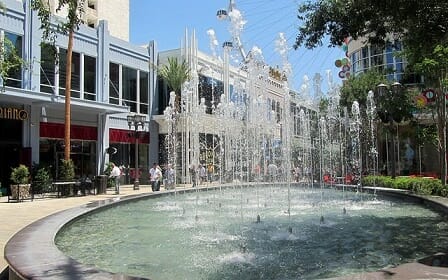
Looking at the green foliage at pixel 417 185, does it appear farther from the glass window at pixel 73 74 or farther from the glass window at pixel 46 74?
the glass window at pixel 46 74

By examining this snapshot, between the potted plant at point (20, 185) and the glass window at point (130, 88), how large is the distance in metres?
13.3

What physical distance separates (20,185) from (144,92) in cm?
1711

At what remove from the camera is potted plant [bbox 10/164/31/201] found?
63.5 ft

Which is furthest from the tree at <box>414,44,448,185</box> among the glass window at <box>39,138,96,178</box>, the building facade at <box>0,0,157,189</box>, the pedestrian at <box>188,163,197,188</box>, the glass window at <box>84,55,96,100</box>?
the glass window at <box>84,55,96,100</box>

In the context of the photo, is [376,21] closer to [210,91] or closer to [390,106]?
[390,106]

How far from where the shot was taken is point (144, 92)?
117ft

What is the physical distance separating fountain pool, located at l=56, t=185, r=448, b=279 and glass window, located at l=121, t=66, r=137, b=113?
61.7 ft

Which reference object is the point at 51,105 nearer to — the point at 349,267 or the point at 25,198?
the point at 25,198

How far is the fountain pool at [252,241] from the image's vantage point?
7234 millimetres

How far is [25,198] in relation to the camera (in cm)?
1975

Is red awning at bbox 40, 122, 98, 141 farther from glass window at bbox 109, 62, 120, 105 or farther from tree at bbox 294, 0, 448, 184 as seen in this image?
tree at bbox 294, 0, 448, 184

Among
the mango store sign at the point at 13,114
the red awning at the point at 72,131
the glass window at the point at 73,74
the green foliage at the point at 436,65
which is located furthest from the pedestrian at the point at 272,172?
the mango store sign at the point at 13,114

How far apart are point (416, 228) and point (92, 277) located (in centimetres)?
856

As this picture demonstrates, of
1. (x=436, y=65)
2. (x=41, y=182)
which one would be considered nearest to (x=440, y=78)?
(x=436, y=65)
